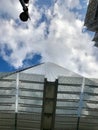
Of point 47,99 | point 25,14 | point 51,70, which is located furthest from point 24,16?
point 51,70

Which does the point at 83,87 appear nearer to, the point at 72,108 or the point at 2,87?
the point at 72,108

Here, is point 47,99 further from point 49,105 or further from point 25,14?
point 25,14

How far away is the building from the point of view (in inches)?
848

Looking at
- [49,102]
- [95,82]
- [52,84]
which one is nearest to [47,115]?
[49,102]

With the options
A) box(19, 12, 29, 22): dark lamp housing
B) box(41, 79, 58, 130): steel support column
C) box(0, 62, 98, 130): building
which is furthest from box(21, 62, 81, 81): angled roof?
box(19, 12, 29, 22): dark lamp housing

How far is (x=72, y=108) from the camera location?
76.0 ft

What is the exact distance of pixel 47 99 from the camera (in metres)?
21.5

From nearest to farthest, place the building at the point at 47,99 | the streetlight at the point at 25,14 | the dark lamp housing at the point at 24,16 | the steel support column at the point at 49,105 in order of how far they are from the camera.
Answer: the streetlight at the point at 25,14 < the dark lamp housing at the point at 24,16 < the steel support column at the point at 49,105 < the building at the point at 47,99

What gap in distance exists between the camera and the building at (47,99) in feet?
70.7

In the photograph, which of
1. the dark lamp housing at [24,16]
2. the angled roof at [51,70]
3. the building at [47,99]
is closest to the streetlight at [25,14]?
the dark lamp housing at [24,16]

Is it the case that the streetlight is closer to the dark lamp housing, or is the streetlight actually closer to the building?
the dark lamp housing

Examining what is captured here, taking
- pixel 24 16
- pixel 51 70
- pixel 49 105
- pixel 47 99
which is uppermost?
pixel 24 16

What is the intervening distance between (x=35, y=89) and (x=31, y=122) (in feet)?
12.0

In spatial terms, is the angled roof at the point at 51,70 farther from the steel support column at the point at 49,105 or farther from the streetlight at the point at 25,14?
the streetlight at the point at 25,14
